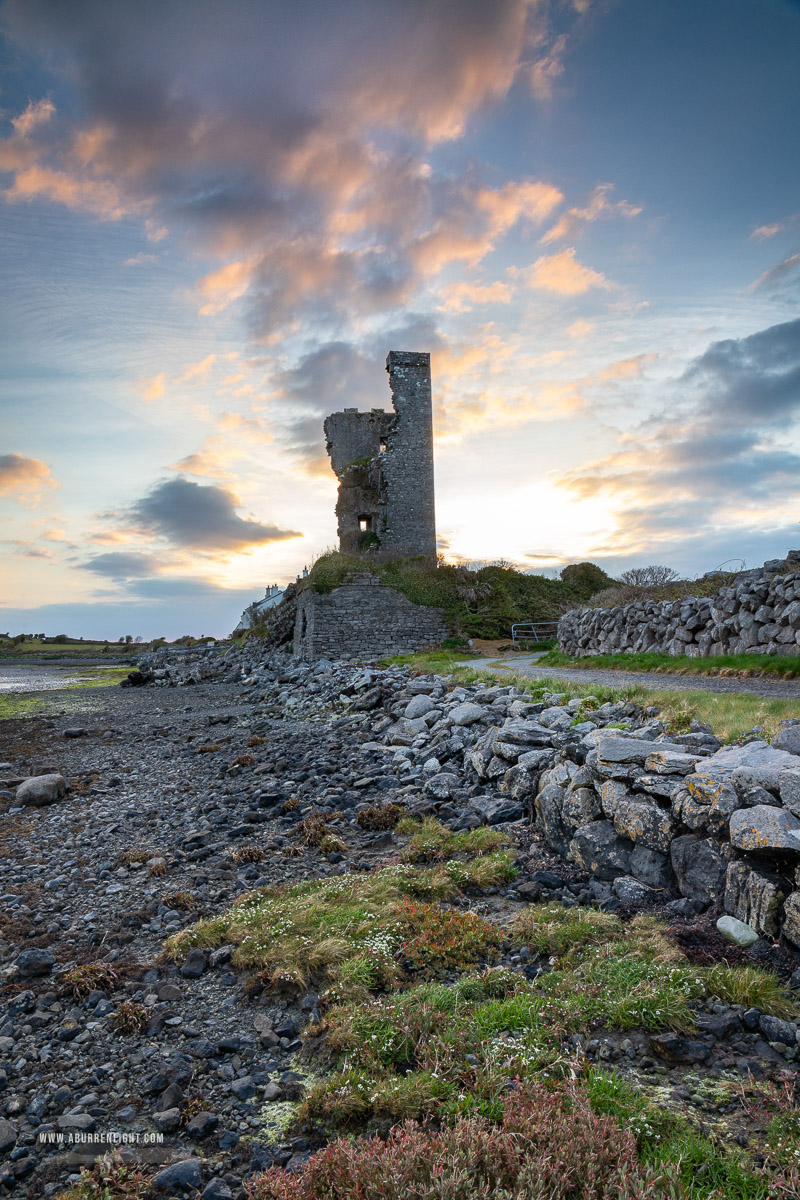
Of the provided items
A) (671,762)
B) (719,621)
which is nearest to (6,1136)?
(671,762)

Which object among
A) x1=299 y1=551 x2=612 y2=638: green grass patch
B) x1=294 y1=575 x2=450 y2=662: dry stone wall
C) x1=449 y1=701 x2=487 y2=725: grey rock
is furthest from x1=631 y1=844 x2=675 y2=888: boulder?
x1=299 y1=551 x2=612 y2=638: green grass patch

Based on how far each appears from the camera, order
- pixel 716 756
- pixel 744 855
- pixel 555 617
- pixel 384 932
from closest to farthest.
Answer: pixel 744 855 < pixel 384 932 < pixel 716 756 < pixel 555 617

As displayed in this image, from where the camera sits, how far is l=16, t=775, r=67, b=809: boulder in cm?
1186

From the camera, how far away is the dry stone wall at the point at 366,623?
29.8m

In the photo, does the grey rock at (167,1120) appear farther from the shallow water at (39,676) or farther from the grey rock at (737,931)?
the shallow water at (39,676)

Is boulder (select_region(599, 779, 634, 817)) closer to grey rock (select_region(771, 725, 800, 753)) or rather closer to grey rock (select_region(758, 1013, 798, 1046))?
grey rock (select_region(771, 725, 800, 753))

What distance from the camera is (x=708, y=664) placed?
13.9 metres

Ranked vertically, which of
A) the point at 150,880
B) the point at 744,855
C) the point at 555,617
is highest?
the point at 555,617

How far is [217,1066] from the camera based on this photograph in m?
4.16

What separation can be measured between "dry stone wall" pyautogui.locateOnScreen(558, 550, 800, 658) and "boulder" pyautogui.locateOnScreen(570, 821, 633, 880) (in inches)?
338

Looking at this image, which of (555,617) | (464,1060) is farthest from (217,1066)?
(555,617)

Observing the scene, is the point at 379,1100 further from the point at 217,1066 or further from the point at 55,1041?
the point at 55,1041

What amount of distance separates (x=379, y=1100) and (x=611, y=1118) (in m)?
1.26

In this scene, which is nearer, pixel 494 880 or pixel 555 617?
pixel 494 880
